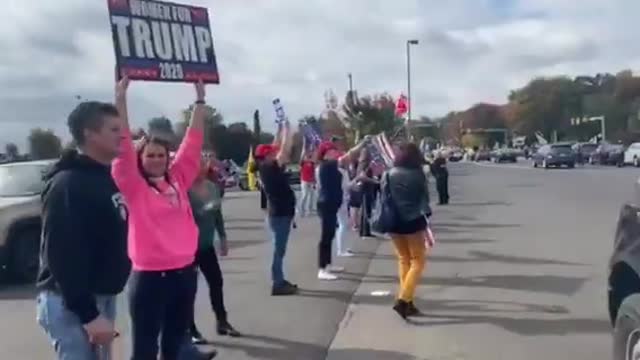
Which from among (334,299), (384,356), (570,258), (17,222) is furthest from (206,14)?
(570,258)

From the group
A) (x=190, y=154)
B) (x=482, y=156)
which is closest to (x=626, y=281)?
(x=190, y=154)

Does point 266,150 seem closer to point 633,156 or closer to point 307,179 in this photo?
point 307,179

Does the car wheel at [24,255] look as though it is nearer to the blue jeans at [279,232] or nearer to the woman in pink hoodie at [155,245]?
the blue jeans at [279,232]

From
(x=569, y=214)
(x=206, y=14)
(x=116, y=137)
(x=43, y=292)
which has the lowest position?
(x=569, y=214)

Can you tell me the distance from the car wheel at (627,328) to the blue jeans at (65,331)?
8.84 feet

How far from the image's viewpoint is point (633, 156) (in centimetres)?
5484

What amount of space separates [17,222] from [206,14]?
705cm

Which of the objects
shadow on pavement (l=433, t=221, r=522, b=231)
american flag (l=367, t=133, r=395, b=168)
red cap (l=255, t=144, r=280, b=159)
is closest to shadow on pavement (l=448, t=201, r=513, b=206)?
shadow on pavement (l=433, t=221, r=522, b=231)

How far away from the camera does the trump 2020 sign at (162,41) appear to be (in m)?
5.72

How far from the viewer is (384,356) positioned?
737 centimetres

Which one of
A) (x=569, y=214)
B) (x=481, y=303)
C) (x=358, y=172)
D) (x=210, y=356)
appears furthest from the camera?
(x=569, y=214)

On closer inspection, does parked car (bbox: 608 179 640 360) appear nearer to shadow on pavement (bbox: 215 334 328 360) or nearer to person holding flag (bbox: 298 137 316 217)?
shadow on pavement (bbox: 215 334 328 360)

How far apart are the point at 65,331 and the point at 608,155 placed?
59.5 meters

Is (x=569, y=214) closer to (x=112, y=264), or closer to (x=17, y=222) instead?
(x=17, y=222)
